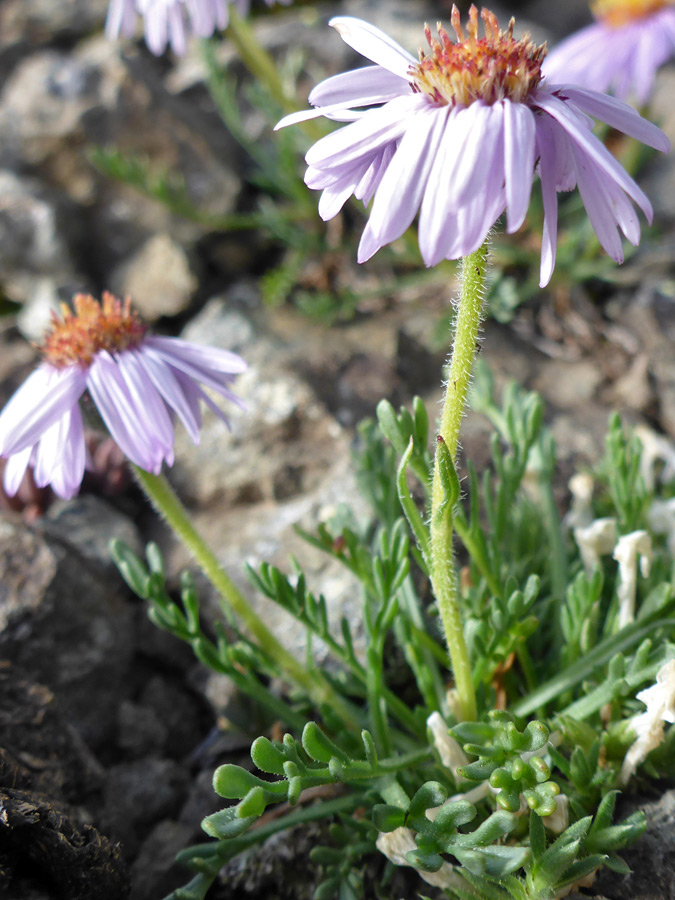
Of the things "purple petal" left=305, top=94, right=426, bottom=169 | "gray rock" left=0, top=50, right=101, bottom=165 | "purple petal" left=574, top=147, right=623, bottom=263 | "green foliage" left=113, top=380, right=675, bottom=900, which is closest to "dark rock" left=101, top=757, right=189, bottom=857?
"green foliage" left=113, top=380, right=675, bottom=900

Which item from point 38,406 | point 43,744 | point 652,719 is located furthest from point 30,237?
point 652,719

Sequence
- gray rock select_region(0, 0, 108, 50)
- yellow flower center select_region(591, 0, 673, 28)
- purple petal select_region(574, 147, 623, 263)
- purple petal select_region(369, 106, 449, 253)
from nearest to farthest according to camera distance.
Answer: purple petal select_region(369, 106, 449, 253), purple petal select_region(574, 147, 623, 263), yellow flower center select_region(591, 0, 673, 28), gray rock select_region(0, 0, 108, 50)

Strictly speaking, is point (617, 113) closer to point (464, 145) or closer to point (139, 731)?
point (464, 145)

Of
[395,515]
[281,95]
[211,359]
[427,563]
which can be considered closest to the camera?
[427,563]

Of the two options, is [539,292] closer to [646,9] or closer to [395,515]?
[646,9]

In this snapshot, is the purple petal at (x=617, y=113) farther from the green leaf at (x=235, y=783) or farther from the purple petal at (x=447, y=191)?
the green leaf at (x=235, y=783)

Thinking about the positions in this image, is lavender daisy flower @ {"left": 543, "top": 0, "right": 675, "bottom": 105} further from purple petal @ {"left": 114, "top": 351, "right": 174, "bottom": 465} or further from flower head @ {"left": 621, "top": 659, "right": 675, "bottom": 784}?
flower head @ {"left": 621, "top": 659, "right": 675, "bottom": 784}

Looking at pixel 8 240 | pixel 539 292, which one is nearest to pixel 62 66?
pixel 8 240

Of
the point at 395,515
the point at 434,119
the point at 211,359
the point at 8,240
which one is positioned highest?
the point at 8,240
